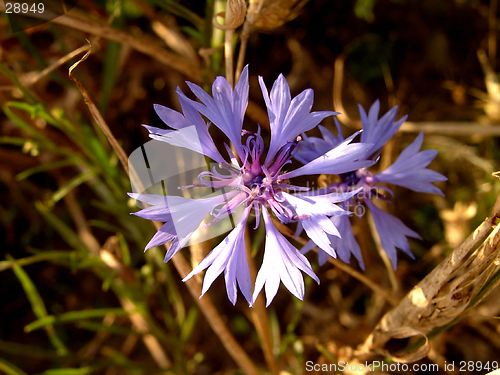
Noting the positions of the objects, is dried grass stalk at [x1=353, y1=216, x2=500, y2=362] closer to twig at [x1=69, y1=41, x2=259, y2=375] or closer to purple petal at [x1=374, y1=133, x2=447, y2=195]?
purple petal at [x1=374, y1=133, x2=447, y2=195]

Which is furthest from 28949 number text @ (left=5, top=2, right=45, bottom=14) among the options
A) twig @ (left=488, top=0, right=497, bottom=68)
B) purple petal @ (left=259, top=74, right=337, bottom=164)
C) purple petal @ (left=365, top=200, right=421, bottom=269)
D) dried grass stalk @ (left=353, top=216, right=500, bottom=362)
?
twig @ (left=488, top=0, right=497, bottom=68)

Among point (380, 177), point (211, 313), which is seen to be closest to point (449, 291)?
point (380, 177)

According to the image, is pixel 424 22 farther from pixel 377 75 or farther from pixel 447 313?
pixel 447 313

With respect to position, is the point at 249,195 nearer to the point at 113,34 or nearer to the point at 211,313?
the point at 211,313

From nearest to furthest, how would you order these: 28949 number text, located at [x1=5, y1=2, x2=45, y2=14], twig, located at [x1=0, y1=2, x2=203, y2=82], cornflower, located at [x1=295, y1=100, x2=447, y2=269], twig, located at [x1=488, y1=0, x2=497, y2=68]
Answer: cornflower, located at [x1=295, y1=100, x2=447, y2=269], twig, located at [x1=0, y1=2, x2=203, y2=82], 28949 number text, located at [x1=5, y1=2, x2=45, y2=14], twig, located at [x1=488, y1=0, x2=497, y2=68]

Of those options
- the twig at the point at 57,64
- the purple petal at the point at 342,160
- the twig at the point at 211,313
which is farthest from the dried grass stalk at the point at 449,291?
the twig at the point at 57,64

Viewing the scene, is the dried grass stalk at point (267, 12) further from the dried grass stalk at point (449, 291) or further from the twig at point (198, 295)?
the dried grass stalk at point (449, 291)
